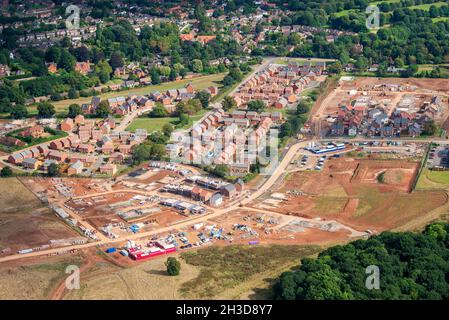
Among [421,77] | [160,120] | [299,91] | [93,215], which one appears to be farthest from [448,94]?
[93,215]

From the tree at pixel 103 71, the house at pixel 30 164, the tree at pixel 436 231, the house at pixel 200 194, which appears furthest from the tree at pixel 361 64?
the tree at pixel 436 231

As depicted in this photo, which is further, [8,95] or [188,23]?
[188,23]

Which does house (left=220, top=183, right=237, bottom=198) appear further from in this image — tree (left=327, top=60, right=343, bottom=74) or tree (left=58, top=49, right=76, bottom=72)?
tree (left=58, top=49, right=76, bottom=72)

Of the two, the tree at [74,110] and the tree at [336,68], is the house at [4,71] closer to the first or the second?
the tree at [74,110]

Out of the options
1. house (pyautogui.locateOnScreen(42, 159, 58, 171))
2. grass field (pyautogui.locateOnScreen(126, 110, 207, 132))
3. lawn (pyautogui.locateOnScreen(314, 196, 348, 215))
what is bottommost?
lawn (pyautogui.locateOnScreen(314, 196, 348, 215))

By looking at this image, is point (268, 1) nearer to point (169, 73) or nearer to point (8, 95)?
point (169, 73)

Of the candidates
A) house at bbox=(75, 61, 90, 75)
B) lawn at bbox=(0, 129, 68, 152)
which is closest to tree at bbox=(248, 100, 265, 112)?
lawn at bbox=(0, 129, 68, 152)
